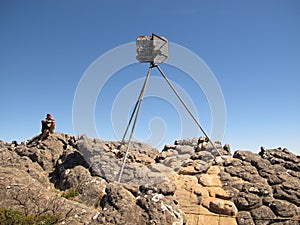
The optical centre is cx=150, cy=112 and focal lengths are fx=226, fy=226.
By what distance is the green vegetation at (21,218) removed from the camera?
6898 mm

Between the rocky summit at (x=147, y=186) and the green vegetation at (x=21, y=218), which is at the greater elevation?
the rocky summit at (x=147, y=186)

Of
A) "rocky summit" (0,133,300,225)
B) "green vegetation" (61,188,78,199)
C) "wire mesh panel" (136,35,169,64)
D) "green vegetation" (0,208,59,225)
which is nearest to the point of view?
"green vegetation" (0,208,59,225)

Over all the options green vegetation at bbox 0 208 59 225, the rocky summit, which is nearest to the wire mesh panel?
the rocky summit

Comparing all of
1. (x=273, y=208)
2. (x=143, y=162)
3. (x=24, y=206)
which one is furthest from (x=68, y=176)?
(x=273, y=208)

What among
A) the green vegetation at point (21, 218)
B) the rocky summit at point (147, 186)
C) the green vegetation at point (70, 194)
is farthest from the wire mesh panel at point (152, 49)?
the green vegetation at point (21, 218)

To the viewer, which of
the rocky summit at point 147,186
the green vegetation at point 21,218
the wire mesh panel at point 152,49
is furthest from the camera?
the wire mesh panel at point 152,49

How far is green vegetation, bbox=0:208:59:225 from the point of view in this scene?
6.90 metres

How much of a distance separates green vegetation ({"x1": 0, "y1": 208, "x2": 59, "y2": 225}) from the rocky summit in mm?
27

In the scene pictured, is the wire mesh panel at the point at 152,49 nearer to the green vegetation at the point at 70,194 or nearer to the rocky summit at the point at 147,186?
the rocky summit at the point at 147,186

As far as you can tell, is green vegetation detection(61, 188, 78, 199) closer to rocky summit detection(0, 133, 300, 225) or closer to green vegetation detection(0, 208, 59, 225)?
rocky summit detection(0, 133, 300, 225)

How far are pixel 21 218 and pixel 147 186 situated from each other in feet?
15.5

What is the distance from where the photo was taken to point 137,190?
9.71 metres

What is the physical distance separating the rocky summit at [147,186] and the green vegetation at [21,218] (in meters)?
0.03

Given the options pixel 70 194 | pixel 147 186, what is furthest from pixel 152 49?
pixel 70 194
